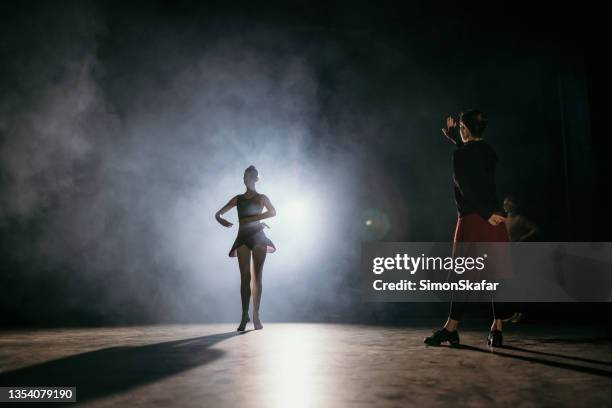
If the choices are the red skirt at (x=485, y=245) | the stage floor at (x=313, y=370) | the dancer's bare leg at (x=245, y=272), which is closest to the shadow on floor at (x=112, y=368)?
the stage floor at (x=313, y=370)

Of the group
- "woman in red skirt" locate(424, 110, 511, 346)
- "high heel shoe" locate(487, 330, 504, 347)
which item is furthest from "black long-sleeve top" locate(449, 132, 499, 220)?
"high heel shoe" locate(487, 330, 504, 347)

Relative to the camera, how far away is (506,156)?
6.44 metres

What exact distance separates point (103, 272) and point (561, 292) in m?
5.89

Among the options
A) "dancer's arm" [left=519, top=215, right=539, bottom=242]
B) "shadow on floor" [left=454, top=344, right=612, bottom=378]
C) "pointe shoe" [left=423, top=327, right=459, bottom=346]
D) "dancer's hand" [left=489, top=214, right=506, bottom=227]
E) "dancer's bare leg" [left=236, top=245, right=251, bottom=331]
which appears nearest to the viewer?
"shadow on floor" [left=454, top=344, right=612, bottom=378]

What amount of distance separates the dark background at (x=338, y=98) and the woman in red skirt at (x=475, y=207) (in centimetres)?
283

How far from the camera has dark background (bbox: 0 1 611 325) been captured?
19.8 feet

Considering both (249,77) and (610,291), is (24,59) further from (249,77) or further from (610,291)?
(610,291)

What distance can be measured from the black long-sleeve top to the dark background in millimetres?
3162

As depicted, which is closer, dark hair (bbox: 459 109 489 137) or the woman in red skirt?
the woman in red skirt

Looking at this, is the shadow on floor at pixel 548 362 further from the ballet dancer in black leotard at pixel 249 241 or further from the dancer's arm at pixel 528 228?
the dancer's arm at pixel 528 228

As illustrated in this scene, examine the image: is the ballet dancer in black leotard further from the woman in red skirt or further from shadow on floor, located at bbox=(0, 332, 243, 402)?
the woman in red skirt

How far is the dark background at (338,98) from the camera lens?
6.04 meters

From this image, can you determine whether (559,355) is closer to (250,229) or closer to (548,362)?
(548,362)

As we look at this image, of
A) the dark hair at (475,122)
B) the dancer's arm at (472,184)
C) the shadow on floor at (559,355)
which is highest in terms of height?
the dark hair at (475,122)
